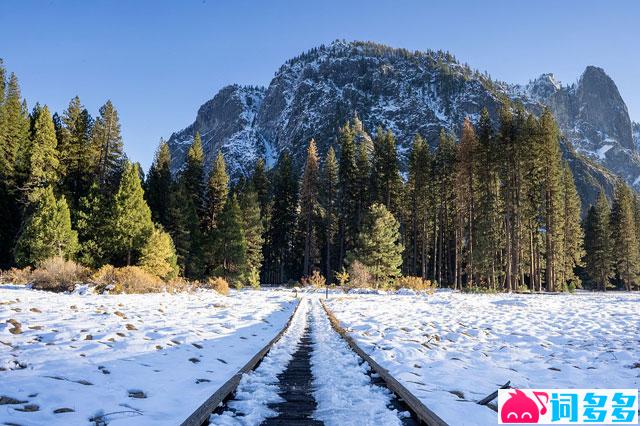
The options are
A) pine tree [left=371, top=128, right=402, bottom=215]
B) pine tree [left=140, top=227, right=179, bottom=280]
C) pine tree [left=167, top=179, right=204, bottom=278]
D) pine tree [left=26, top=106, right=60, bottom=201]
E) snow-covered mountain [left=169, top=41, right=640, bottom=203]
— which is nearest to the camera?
pine tree [left=140, top=227, right=179, bottom=280]

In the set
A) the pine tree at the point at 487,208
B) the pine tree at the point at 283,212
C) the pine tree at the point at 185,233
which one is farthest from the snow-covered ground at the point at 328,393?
the pine tree at the point at 283,212

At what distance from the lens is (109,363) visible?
565cm

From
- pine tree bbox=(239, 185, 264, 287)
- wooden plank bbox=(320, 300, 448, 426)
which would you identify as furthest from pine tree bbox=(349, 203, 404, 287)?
wooden plank bbox=(320, 300, 448, 426)

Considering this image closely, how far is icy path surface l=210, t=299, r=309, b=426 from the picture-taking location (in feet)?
13.2

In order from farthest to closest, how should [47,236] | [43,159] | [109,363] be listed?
[43,159]
[47,236]
[109,363]

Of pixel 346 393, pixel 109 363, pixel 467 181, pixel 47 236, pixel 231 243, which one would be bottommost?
pixel 346 393

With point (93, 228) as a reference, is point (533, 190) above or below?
above

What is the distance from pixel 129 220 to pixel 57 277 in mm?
12667

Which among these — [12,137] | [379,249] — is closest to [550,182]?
[379,249]

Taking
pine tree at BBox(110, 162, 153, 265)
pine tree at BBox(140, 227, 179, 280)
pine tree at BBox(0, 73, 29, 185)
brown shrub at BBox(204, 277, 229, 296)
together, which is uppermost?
pine tree at BBox(0, 73, 29, 185)

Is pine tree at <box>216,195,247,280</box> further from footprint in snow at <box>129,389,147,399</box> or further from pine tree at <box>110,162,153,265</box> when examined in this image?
footprint in snow at <box>129,389,147,399</box>

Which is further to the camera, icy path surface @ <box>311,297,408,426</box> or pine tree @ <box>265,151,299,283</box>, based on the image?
pine tree @ <box>265,151,299,283</box>

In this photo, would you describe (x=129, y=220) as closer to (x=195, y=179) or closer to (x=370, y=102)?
(x=195, y=179)

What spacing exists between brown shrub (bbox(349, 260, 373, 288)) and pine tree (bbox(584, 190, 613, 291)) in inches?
1510
